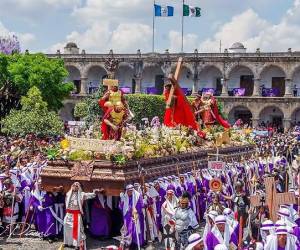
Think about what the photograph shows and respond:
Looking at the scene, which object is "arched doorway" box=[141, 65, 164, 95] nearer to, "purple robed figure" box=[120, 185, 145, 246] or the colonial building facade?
the colonial building facade

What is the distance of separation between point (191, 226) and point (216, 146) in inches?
345

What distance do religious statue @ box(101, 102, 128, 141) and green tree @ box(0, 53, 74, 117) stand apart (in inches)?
1063

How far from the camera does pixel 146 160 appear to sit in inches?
565

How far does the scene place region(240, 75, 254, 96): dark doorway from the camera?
53.5 metres

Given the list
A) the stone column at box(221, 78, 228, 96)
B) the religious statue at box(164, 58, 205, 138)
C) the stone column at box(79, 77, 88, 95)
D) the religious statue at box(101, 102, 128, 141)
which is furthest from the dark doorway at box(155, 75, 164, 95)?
the religious statue at box(101, 102, 128, 141)

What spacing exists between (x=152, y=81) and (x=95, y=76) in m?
5.68

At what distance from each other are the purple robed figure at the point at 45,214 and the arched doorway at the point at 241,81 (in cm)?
4064

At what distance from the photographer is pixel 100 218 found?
13789mm

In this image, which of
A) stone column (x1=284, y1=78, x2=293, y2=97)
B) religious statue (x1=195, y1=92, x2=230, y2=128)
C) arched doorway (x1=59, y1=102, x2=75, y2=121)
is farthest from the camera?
arched doorway (x1=59, y1=102, x2=75, y2=121)

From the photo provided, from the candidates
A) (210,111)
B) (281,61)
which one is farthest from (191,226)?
(281,61)

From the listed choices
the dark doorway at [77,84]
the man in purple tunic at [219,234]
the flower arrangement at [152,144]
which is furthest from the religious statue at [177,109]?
the dark doorway at [77,84]

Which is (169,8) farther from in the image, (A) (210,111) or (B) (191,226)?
(B) (191,226)

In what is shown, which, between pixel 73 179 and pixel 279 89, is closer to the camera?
pixel 73 179

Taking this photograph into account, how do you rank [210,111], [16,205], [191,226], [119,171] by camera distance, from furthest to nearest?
[210,111], [16,205], [119,171], [191,226]
